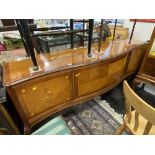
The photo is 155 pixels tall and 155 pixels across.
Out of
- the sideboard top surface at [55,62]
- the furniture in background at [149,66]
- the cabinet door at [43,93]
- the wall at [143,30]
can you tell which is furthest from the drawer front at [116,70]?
the wall at [143,30]

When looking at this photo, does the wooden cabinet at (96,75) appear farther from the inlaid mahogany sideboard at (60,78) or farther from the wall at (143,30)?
the wall at (143,30)

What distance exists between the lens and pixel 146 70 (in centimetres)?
160

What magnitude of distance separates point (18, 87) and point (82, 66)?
20.6 inches

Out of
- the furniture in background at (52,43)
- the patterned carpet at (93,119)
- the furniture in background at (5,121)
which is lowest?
the patterned carpet at (93,119)

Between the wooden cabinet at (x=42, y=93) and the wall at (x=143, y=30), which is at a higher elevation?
the wall at (x=143, y=30)

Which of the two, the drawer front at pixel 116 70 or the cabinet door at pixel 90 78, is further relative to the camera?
the drawer front at pixel 116 70

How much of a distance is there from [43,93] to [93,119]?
0.77m

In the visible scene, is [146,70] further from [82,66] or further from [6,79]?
[6,79]

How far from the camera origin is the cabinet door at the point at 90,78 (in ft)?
3.66

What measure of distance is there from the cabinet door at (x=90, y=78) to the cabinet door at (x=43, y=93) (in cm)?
9

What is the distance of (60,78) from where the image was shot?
102cm

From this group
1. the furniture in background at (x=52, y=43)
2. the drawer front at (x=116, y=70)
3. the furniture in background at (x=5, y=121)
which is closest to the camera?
the furniture in background at (x=5, y=121)
